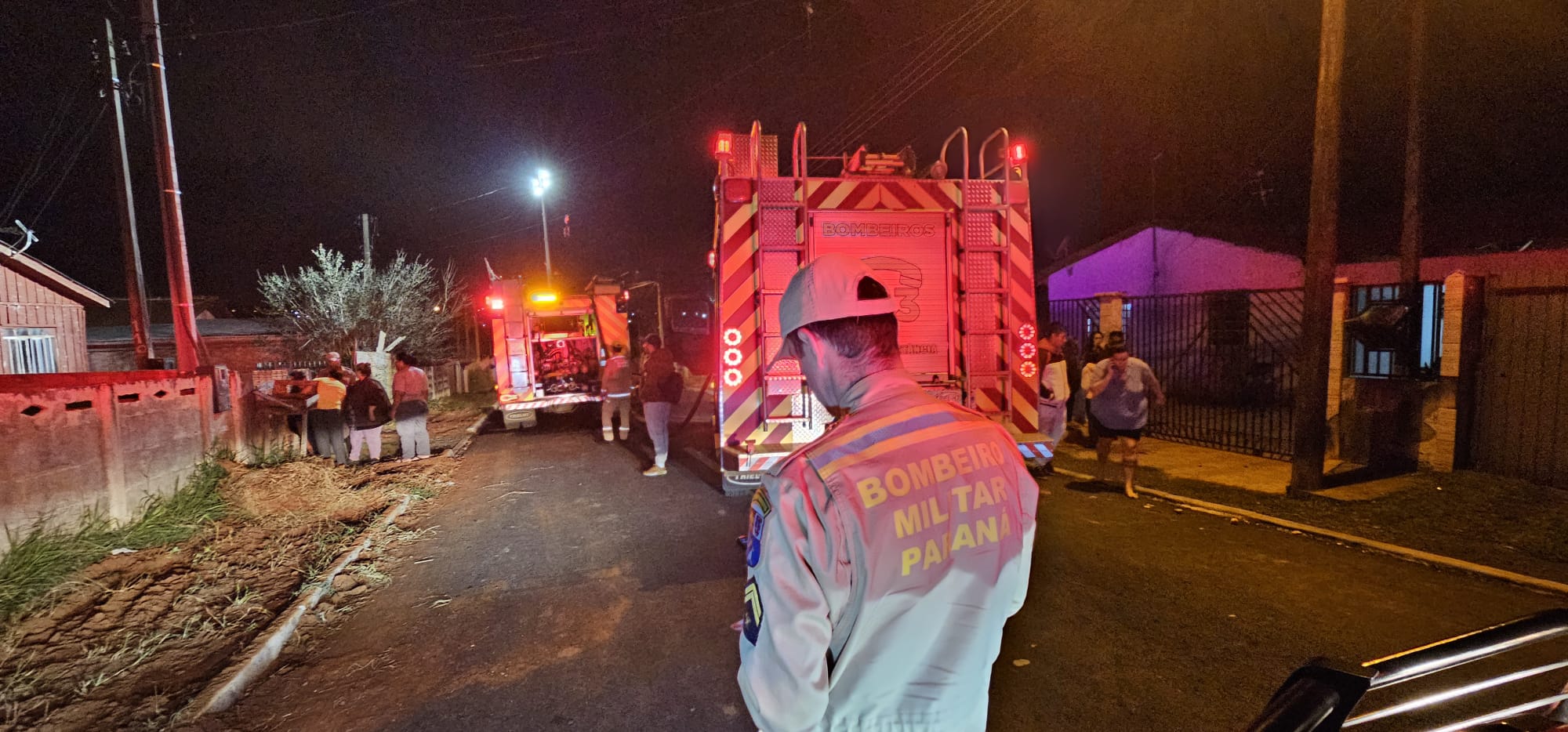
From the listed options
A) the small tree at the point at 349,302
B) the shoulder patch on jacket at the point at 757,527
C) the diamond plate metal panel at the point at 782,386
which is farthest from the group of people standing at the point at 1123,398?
the small tree at the point at 349,302

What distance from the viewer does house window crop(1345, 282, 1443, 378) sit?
7180 mm

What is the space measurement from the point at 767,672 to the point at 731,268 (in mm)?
4703

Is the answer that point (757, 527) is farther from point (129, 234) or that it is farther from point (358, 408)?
point (129, 234)

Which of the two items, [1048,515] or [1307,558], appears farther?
[1048,515]

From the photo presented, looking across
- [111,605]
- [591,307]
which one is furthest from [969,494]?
[591,307]

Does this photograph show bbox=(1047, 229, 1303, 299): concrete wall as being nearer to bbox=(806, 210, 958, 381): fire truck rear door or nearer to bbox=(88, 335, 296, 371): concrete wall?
bbox=(806, 210, 958, 381): fire truck rear door

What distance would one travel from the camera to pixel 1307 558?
201 inches

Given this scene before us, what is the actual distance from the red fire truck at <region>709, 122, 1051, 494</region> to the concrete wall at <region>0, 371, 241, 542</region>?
15.7ft

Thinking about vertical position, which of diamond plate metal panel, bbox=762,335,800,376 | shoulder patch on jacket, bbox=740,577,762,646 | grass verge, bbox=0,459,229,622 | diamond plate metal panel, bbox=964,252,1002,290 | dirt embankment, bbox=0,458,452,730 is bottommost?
dirt embankment, bbox=0,458,452,730

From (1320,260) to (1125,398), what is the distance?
7.31 feet

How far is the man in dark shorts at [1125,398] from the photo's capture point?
264 inches

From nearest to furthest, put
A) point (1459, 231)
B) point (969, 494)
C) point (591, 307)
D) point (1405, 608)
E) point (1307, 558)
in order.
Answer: point (969, 494) < point (1405, 608) < point (1307, 558) < point (1459, 231) < point (591, 307)

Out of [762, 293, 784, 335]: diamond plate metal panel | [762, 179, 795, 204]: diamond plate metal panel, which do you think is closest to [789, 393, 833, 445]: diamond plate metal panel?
[762, 293, 784, 335]: diamond plate metal panel

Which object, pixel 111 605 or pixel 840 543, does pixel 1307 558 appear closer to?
pixel 840 543
